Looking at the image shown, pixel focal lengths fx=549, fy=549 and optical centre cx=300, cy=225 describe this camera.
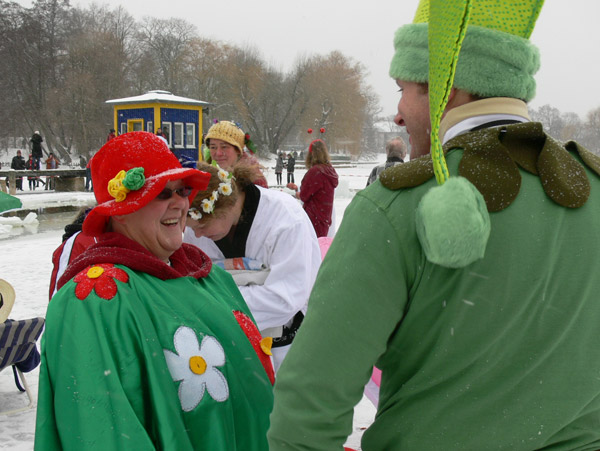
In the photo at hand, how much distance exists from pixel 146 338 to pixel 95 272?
0.29 m

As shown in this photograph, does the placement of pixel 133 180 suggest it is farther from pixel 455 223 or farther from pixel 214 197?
pixel 455 223

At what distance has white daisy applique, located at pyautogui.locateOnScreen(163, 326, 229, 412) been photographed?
1811 millimetres

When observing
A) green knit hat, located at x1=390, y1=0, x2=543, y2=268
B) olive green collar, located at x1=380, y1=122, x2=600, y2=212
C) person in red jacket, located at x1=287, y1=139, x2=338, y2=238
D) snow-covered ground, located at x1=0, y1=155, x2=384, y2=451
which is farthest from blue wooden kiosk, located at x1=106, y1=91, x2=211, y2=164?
olive green collar, located at x1=380, y1=122, x2=600, y2=212

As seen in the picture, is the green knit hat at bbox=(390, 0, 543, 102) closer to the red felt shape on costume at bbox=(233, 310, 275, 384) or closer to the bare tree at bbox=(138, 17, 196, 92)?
the red felt shape on costume at bbox=(233, 310, 275, 384)

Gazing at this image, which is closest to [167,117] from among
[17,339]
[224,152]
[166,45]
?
[224,152]

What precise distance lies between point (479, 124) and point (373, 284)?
427 millimetres

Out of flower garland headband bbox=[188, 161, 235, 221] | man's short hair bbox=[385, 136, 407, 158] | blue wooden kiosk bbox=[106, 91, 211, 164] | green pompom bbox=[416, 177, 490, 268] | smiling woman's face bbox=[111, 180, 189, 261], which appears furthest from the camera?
blue wooden kiosk bbox=[106, 91, 211, 164]

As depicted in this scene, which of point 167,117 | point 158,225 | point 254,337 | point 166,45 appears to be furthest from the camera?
point 166,45

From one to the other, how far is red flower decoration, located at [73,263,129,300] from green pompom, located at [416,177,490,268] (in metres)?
1.16

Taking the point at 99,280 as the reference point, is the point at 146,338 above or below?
below

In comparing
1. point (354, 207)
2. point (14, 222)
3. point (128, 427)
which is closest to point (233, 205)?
point (128, 427)

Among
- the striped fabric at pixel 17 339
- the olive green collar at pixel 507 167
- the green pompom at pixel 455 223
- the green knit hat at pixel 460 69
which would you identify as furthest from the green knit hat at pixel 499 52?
the striped fabric at pixel 17 339

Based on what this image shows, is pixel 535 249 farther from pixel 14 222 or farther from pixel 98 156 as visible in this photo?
pixel 14 222

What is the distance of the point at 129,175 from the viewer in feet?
6.36
